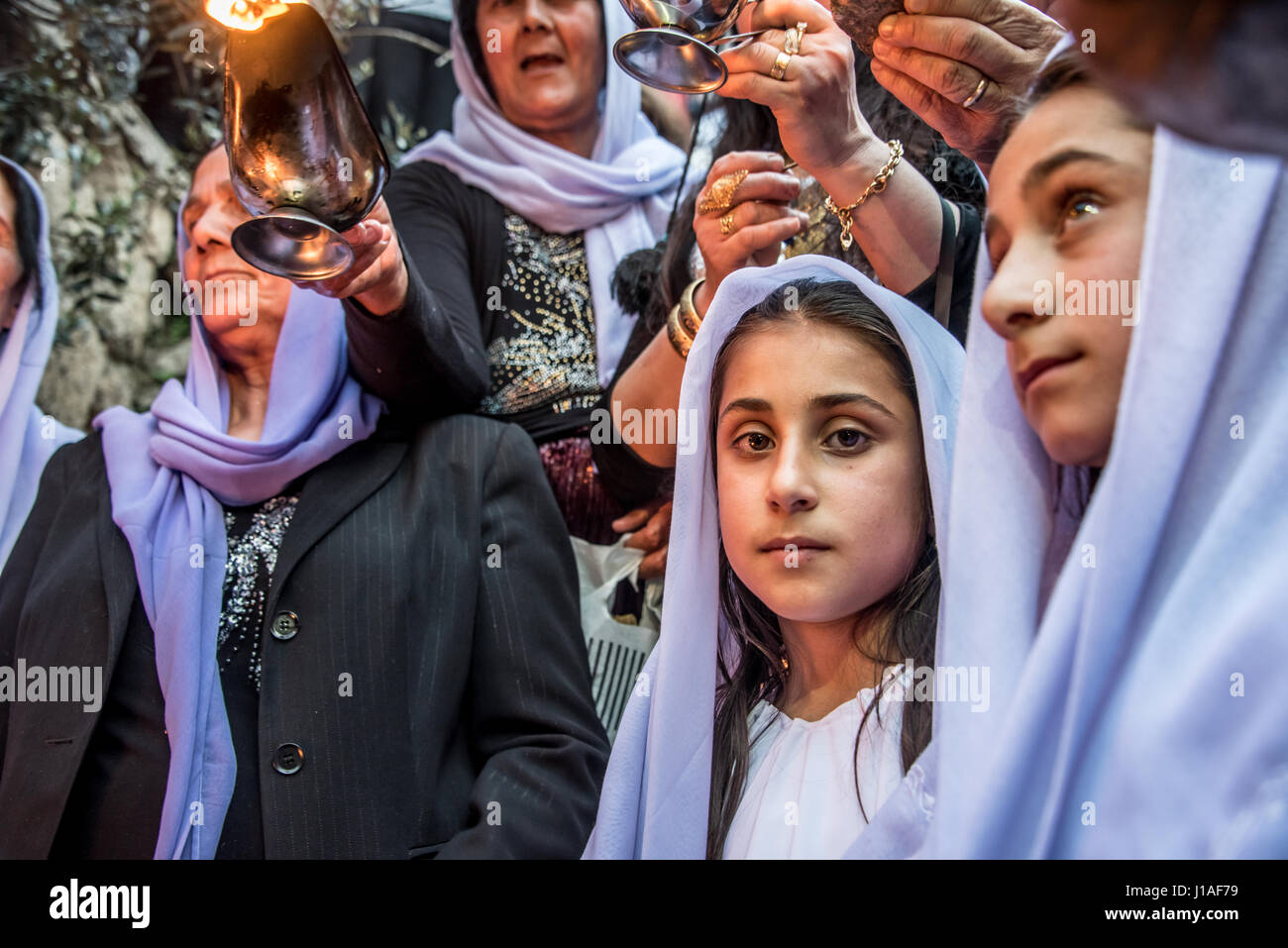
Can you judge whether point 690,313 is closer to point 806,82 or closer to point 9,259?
point 806,82

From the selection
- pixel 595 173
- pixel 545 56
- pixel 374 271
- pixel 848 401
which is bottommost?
pixel 848 401

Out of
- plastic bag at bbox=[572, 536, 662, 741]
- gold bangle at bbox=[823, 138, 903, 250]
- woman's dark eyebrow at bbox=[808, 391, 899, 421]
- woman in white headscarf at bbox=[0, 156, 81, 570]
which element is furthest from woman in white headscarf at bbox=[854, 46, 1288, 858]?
woman in white headscarf at bbox=[0, 156, 81, 570]

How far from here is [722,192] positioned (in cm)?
197

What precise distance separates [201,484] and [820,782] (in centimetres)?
126

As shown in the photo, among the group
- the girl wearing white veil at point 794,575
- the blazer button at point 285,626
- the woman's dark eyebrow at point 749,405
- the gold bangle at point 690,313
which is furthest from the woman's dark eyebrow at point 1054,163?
the blazer button at point 285,626

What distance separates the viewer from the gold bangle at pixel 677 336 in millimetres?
2000

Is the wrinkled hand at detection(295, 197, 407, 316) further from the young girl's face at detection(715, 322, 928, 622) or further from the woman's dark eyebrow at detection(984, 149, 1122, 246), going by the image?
the woman's dark eyebrow at detection(984, 149, 1122, 246)

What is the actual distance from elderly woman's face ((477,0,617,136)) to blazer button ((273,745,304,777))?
1.45 metres

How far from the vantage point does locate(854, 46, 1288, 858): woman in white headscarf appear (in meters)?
1.19

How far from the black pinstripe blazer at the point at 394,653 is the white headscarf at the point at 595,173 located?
45cm

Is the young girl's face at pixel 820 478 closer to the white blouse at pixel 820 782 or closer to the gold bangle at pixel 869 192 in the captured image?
the white blouse at pixel 820 782

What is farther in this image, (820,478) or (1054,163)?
(820,478)

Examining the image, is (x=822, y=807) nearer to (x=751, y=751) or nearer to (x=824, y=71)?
(x=751, y=751)

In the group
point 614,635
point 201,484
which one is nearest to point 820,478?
point 614,635
